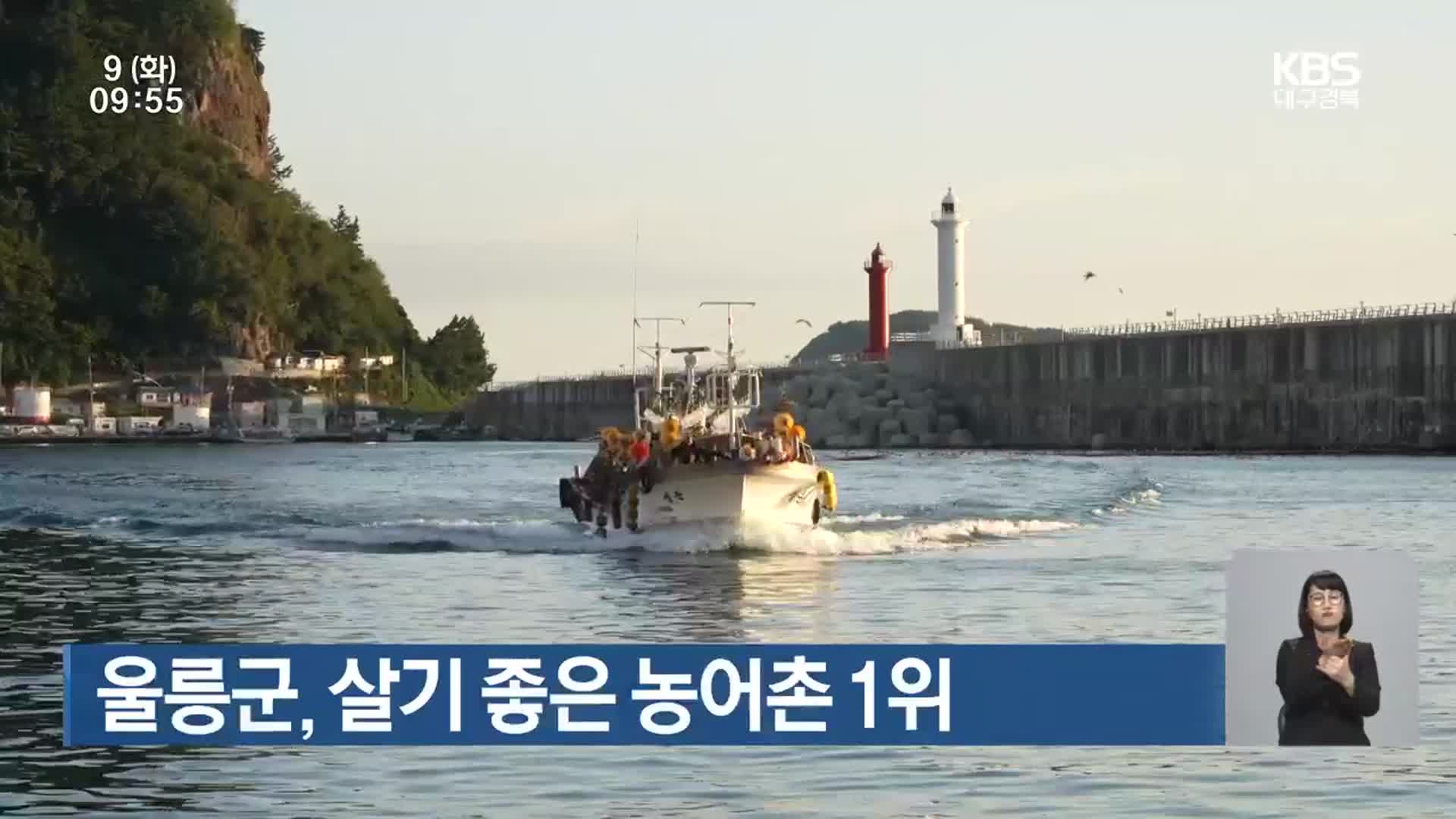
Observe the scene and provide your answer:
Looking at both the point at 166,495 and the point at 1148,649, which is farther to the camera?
the point at 166,495

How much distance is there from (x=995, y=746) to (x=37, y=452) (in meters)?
152

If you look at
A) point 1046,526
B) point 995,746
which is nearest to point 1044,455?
point 1046,526

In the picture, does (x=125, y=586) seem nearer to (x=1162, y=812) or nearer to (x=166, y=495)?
(x=1162, y=812)

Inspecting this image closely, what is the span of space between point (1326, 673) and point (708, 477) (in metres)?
35.4

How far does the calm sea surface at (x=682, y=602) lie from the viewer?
21.2 meters

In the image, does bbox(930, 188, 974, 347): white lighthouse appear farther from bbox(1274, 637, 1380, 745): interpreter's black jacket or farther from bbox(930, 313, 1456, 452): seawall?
bbox(1274, 637, 1380, 745): interpreter's black jacket

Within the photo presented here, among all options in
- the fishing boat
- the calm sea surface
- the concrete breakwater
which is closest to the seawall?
the concrete breakwater

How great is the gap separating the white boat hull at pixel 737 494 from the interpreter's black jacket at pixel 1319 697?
115ft

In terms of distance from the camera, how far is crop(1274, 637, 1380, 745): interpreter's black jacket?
16.1 meters

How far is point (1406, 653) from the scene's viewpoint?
1617cm

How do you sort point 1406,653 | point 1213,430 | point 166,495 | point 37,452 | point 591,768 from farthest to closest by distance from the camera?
point 37,452
point 1213,430
point 166,495
point 591,768
point 1406,653

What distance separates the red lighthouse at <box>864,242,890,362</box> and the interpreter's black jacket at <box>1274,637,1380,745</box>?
164 m

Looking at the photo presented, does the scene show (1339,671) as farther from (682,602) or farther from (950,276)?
(950,276)
